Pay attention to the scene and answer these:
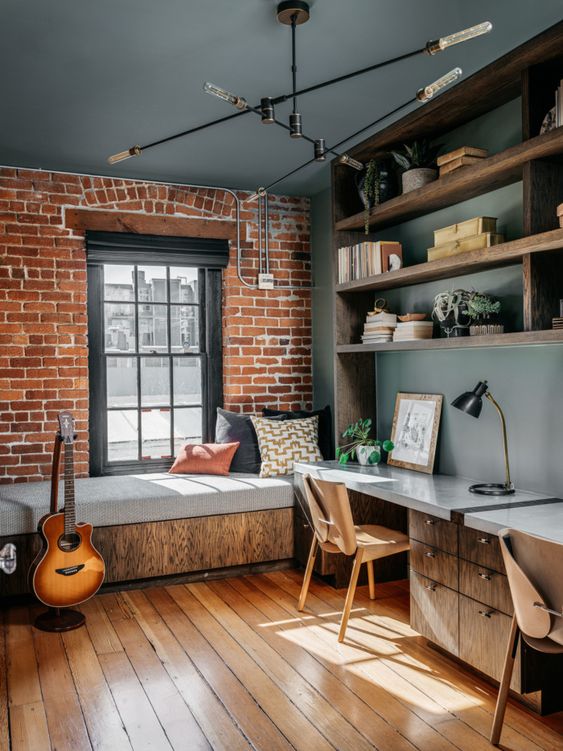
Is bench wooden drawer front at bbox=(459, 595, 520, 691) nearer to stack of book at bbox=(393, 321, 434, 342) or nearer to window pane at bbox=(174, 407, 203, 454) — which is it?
stack of book at bbox=(393, 321, 434, 342)

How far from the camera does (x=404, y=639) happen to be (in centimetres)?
350

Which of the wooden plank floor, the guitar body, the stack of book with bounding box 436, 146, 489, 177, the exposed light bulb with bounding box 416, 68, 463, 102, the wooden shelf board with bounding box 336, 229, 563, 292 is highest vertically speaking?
the stack of book with bounding box 436, 146, 489, 177

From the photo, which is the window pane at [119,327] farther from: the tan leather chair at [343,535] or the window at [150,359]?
the tan leather chair at [343,535]

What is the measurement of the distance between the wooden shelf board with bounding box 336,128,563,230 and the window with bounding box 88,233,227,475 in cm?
153

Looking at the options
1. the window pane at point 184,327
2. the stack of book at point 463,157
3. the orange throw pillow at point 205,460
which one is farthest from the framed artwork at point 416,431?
the window pane at point 184,327

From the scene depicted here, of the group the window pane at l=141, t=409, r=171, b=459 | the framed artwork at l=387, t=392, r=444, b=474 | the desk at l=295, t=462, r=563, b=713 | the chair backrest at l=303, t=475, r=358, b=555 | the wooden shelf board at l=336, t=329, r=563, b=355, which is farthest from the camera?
the window pane at l=141, t=409, r=171, b=459

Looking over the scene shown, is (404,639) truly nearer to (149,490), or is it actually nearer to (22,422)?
(149,490)

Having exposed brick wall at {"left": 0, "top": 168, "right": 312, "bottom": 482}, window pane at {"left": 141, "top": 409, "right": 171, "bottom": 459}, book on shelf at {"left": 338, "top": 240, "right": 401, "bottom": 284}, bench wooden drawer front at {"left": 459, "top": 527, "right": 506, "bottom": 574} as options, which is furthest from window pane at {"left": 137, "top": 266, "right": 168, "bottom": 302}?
bench wooden drawer front at {"left": 459, "top": 527, "right": 506, "bottom": 574}

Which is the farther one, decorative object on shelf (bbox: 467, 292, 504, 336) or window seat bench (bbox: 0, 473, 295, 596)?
window seat bench (bbox: 0, 473, 295, 596)

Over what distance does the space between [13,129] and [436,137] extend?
2569 millimetres

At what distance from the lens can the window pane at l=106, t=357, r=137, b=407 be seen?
17.3 ft

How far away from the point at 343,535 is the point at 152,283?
2825 mm

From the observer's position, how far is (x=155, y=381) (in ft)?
17.7

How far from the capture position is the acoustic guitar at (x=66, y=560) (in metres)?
3.70
